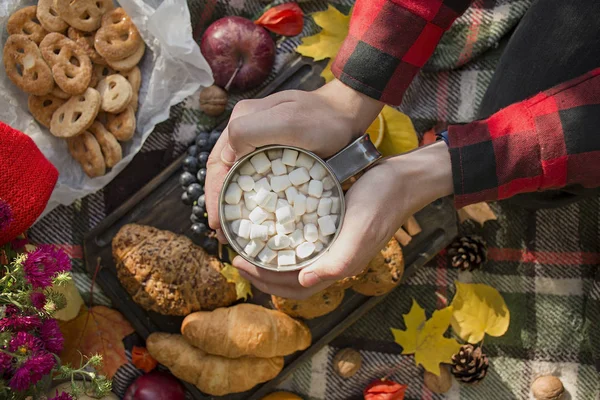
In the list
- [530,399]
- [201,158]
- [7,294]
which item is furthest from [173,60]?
[530,399]

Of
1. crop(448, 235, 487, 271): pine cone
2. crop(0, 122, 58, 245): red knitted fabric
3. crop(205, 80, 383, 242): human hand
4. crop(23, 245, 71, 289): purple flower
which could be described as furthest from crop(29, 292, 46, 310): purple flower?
crop(448, 235, 487, 271): pine cone

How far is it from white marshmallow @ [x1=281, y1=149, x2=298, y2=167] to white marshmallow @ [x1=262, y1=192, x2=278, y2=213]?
0.05m

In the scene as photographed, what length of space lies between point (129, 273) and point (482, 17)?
922 mm

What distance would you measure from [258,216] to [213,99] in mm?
459

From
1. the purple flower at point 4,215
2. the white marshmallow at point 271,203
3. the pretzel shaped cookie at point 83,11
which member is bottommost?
the white marshmallow at point 271,203

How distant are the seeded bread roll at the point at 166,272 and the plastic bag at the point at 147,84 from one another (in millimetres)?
158

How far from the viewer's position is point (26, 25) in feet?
3.81

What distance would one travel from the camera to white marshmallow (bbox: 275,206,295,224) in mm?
864

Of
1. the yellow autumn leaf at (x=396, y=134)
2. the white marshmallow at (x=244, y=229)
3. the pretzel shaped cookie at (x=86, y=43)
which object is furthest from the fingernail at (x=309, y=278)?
the pretzel shaped cookie at (x=86, y=43)

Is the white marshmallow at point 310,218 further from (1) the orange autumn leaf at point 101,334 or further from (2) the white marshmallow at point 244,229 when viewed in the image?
(1) the orange autumn leaf at point 101,334

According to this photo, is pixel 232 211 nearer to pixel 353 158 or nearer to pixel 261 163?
pixel 261 163

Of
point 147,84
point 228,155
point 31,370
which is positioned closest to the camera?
point 31,370

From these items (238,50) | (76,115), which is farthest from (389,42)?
(76,115)

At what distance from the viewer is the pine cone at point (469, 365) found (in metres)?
1.25
